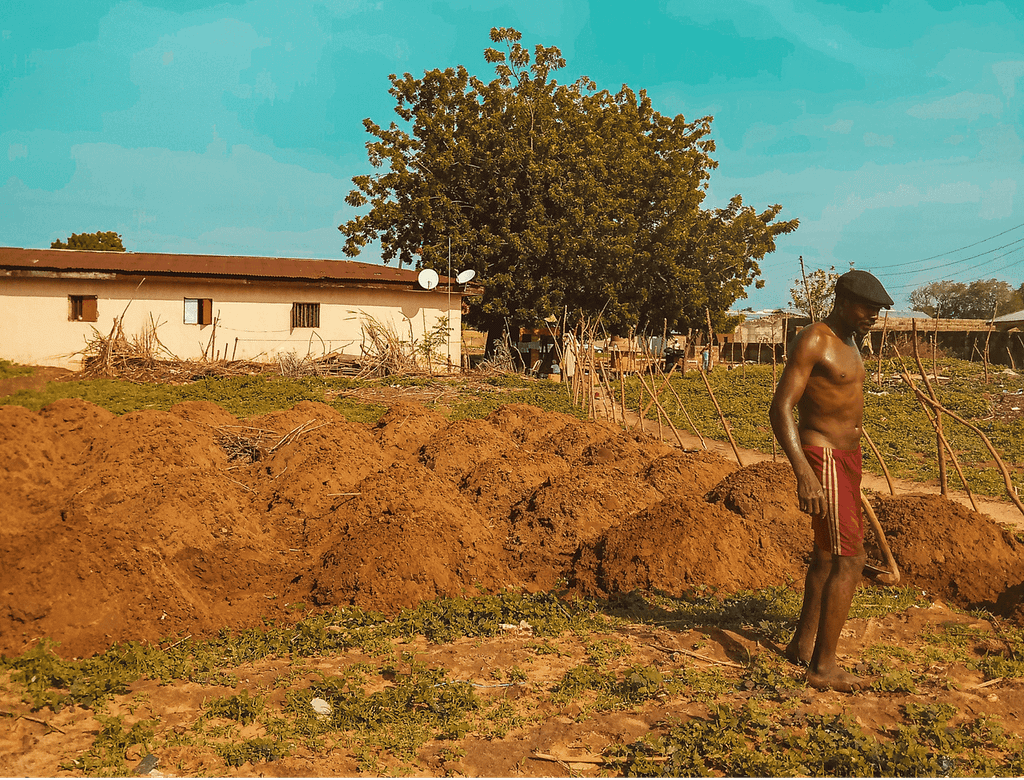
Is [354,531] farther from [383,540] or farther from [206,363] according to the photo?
[206,363]

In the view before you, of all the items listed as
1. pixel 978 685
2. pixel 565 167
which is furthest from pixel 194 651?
pixel 565 167

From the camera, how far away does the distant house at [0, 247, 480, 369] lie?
18.7 m

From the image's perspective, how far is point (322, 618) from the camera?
4.90 meters

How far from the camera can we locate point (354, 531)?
582 cm

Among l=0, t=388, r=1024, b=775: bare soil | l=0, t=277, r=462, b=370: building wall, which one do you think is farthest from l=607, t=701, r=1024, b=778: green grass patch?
l=0, t=277, r=462, b=370: building wall

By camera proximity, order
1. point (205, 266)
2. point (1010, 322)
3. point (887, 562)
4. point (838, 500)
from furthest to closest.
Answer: point (1010, 322), point (205, 266), point (887, 562), point (838, 500)

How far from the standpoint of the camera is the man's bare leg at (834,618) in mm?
3715

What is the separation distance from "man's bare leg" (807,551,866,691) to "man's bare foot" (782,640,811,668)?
21cm

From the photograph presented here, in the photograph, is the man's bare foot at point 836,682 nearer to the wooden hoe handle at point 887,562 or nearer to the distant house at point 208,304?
the wooden hoe handle at point 887,562

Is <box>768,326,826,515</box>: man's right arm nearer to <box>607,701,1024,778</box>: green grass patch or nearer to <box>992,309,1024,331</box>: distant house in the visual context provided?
<box>607,701,1024,778</box>: green grass patch

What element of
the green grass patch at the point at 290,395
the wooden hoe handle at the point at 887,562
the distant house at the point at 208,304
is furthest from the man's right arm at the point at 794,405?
the distant house at the point at 208,304

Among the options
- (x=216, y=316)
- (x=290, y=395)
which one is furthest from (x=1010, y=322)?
(x=216, y=316)

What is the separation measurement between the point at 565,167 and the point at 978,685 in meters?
21.0

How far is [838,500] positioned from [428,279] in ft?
59.9
